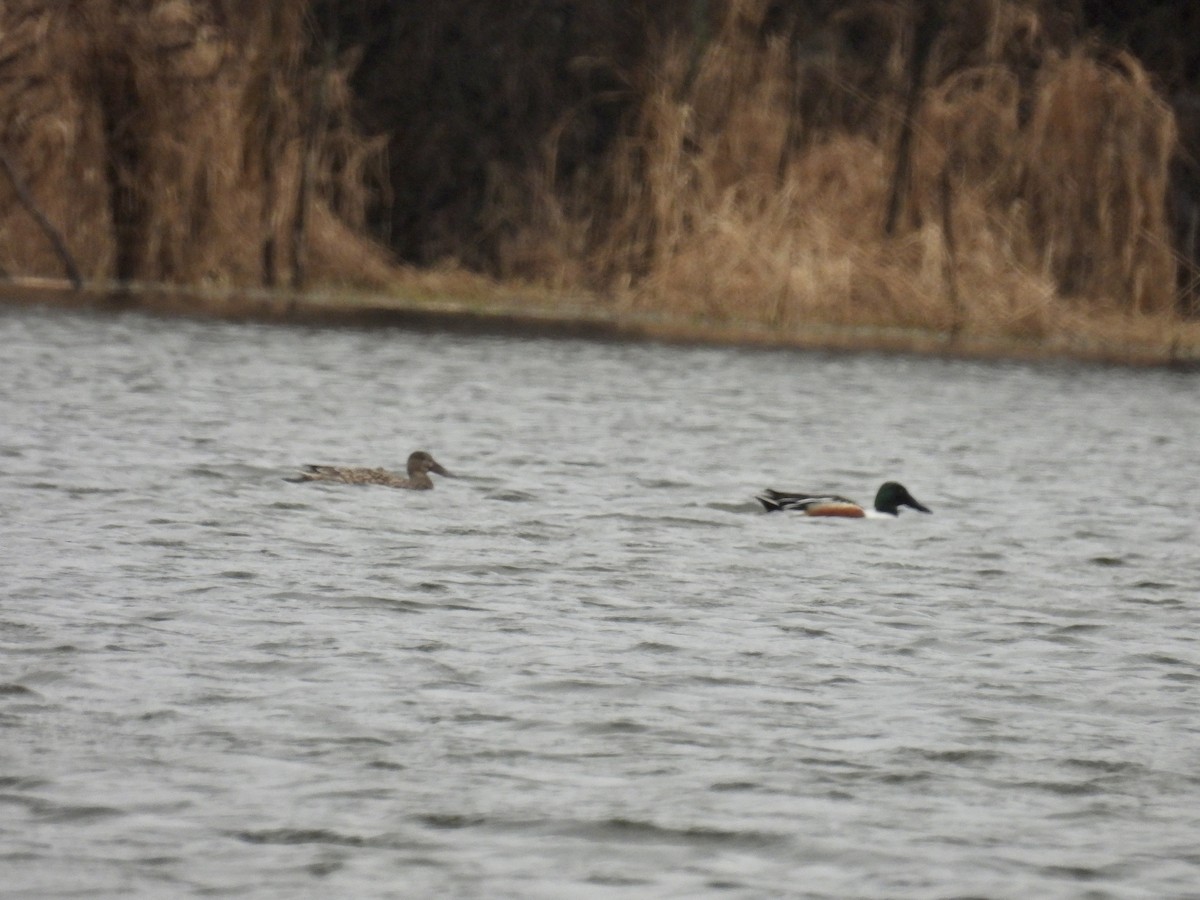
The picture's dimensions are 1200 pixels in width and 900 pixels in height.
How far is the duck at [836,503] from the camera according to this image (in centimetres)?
1170

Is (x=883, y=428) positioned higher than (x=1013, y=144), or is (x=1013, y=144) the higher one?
(x=1013, y=144)

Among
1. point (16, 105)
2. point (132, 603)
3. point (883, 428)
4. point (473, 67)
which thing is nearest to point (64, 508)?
point (132, 603)

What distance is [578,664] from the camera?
7.53m

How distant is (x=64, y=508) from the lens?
1051 centimetres

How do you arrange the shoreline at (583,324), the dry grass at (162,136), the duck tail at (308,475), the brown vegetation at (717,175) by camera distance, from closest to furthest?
1. the duck tail at (308,475)
2. the shoreline at (583,324)
3. the brown vegetation at (717,175)
4. the dry grass at (162,136)

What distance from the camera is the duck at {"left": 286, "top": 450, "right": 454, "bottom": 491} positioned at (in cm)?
1191

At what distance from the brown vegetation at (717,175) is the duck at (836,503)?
9863 millimetres

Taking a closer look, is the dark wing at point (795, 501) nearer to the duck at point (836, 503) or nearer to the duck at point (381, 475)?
the duck at point (836, 503)

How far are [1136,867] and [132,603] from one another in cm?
388

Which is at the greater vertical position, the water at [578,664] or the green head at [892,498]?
the green head at [892,498]

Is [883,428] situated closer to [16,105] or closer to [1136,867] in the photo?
[16,105]

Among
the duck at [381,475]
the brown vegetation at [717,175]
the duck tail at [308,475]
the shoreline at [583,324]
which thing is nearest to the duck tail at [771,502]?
the duck at [381,475]

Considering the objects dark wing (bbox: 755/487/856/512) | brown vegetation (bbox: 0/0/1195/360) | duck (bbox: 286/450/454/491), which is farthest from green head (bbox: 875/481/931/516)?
brown vegetation (bbox: 0/0/1195/360)

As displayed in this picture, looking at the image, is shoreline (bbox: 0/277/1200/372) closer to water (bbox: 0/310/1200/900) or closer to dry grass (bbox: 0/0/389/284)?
dry grass (bbox: 0/0/389/284)
